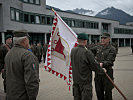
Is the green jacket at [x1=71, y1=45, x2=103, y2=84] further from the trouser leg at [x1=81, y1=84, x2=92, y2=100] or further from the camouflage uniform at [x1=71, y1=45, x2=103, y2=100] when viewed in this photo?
the trouser leg at [x1=81, y1=84, x2=92, y2=100]

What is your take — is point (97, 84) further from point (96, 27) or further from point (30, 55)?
point (96, 27)

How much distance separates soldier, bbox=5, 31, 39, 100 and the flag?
Result: 1.61 metres

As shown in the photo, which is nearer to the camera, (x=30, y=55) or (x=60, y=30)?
(x=30, y=55)

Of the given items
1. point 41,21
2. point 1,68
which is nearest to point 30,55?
point 1,68

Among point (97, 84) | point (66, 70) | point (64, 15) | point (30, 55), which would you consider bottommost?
point (97, 84)

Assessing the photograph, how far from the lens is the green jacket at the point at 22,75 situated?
7.91 feet

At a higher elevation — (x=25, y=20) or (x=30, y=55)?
(x=25, y=20)

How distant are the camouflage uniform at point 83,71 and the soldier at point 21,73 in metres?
1.10

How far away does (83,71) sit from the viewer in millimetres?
3273

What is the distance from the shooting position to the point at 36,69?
101 inches

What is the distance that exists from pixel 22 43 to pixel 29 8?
78.5 ft

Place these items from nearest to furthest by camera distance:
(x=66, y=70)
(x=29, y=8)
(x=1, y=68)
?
(x=66, y=70) → (x=1, y=68) → (x=29, y=8)

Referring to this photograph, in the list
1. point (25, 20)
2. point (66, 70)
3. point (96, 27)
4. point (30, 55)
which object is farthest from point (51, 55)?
point (96, 27)

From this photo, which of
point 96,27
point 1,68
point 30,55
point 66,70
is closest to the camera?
point 30,55
